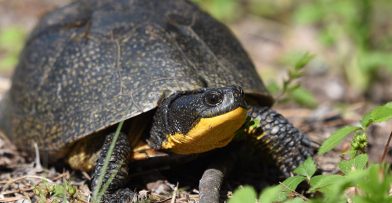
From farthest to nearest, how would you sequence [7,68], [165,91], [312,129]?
[7,68], [312,129], [165,91]

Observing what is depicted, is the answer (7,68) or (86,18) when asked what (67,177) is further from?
(7,68)

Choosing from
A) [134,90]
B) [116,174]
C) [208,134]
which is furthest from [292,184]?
[134,90]

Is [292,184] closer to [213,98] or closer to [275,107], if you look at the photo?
[213,98]

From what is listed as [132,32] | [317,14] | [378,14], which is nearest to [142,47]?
[132,32]

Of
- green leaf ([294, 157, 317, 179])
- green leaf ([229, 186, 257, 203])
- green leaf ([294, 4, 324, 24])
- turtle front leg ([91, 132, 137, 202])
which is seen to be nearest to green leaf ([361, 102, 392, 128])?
green leaf ([294, 157, 317, 179])

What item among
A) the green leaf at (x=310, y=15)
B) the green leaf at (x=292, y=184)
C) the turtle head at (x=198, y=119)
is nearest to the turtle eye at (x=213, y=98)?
the turtle head at (x=198, y=119)

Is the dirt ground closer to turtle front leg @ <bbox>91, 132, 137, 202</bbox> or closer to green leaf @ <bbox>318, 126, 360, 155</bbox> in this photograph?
turtle front leg @ <bbox>91, 132, 137, 202</bbox>
